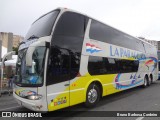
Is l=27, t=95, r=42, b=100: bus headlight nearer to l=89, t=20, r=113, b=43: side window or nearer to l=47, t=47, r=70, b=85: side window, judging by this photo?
l=47, t=47, r=70, b=85: side window

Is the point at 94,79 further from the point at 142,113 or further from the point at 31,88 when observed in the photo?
the point at 31,88

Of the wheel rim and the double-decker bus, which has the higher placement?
the double-decker bus

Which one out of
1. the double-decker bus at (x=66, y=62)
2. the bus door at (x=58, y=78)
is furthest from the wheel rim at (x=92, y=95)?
the bus door at (x=58, y=78)

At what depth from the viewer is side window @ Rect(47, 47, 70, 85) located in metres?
5.29

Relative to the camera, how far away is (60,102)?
554 cm

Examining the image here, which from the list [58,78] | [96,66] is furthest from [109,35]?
[58,78]

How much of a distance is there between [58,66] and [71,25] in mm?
1652

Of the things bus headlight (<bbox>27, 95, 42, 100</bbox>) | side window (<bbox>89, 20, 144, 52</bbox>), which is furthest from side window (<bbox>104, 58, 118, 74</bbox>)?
bus headlight (<bbox>27, 95, 42, 100</bbox>)

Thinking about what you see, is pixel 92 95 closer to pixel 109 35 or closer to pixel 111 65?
pixel 111 65

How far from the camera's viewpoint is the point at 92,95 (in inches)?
276

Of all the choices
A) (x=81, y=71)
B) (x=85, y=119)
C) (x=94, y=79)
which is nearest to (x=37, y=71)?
(x=81, y=71)

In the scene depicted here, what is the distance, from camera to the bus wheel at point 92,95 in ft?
22.5

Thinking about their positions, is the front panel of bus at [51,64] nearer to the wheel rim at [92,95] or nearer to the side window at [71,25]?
the side window at [71,25]

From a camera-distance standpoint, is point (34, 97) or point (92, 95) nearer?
point (34, 97)
